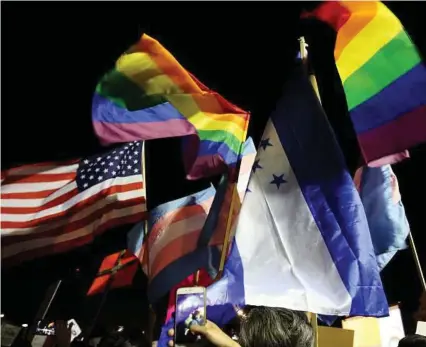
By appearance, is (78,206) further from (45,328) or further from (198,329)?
(198,329)

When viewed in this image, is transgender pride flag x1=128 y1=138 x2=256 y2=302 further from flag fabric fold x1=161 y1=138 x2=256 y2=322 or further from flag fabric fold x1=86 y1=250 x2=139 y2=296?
flag fabric fold x1=86 y1=250 x2=139 y2=296

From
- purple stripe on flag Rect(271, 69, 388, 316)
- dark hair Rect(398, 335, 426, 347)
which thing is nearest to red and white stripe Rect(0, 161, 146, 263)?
purple stripe on flag Rect(271, 69, 388, 316)

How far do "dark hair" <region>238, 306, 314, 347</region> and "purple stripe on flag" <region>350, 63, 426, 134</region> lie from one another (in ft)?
6.38

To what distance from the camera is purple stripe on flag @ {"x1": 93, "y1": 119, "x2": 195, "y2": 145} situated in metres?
5.82

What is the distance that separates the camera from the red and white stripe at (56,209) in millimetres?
7102

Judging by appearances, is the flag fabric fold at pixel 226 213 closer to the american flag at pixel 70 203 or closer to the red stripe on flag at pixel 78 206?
the american flag at pixel 70 203

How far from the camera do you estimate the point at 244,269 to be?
14.2 ft

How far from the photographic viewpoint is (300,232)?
4480 mm

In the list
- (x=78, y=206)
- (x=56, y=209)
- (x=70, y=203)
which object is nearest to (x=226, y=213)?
(x=78, y=206)

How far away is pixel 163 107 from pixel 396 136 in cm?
243

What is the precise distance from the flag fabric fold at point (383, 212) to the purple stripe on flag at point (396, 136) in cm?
133

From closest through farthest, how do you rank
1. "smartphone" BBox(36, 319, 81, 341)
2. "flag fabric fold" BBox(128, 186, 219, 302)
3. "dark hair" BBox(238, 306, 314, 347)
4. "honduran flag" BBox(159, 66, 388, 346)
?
"dark hair" BBox(238, 306, 314, 347) < "honduran flag" BBox(159, 66, 388, 346) < "smartphone" BBox(36, 319, 81, 341) < "flag fabric fold" BBox(128, 186, 219, 302)

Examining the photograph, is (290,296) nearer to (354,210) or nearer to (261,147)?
(354,210)

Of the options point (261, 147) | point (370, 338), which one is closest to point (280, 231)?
point (261, 147)
